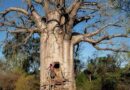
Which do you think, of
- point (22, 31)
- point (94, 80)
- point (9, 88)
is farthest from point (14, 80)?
point (22, 31)

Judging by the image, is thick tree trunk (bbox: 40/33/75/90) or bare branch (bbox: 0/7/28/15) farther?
bare branch (bbox: 0/7/28/15)

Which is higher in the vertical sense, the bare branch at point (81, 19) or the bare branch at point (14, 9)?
the bare branch at point (14, 9)

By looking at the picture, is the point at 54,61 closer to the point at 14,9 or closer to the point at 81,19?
the point at 81,19

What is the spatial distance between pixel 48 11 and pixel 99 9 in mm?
1624

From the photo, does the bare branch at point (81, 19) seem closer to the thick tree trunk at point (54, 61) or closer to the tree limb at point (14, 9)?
the thick tree trunk at point (54, 61)

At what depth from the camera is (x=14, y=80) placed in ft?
102

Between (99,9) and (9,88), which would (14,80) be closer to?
(9,88)

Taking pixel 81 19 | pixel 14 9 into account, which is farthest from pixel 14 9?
pixel 81 19

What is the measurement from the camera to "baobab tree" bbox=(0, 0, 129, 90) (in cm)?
1043

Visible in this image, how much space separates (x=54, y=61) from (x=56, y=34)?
75cm

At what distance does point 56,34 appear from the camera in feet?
35.0

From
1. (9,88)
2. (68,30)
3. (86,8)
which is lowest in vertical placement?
(9,88)

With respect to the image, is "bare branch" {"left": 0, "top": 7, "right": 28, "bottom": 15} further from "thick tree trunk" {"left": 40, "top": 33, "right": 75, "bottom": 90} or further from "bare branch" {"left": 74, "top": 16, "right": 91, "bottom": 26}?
"bare branch" {"left": 74, "top": 16, "right": 91, "bottom": 26}

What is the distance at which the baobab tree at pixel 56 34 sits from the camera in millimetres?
10430
